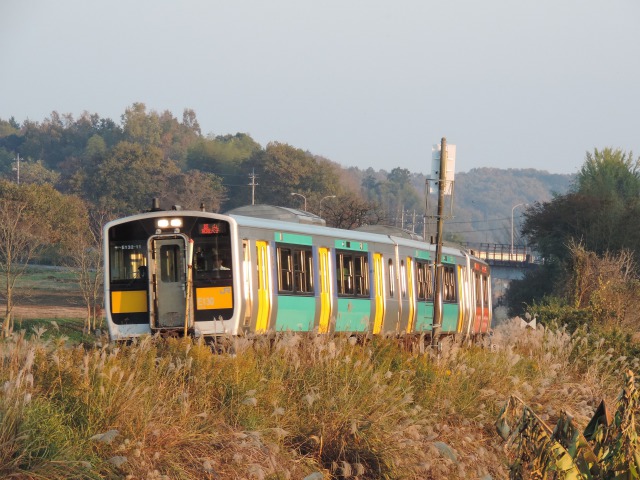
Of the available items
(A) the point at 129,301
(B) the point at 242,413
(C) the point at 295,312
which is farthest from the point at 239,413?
(C) the point at 295,312

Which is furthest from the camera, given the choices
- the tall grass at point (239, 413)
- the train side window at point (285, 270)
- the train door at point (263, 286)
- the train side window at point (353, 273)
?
the train side window at point (353, 273)

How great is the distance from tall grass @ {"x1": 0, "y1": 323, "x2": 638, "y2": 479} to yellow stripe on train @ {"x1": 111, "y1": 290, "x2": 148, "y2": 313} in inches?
238

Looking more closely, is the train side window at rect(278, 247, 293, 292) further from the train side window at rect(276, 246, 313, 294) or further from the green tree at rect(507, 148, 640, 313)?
the green tree at rect(507, 148, 640, 313)

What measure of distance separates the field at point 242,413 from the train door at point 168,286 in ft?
17.3

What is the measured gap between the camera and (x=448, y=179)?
20.3 metres

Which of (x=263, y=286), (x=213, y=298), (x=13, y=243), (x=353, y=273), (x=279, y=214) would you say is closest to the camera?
(x=213, y=298)

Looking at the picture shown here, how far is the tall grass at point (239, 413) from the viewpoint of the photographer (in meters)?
9.12

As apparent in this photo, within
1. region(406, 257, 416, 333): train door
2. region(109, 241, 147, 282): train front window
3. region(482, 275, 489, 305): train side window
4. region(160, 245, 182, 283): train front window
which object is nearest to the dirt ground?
region(482, 275, 489, 305): train side window

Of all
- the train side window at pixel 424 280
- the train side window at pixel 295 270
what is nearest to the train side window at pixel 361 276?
the train side window at pixel 295 270

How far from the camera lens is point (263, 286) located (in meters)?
20.6

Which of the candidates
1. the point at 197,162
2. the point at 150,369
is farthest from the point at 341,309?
the point at 197,162

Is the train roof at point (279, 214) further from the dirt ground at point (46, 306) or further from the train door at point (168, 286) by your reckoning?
the dirt ground at point (46, 306)

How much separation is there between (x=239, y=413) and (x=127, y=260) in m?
9.93

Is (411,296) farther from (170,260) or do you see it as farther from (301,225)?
(170,260)
